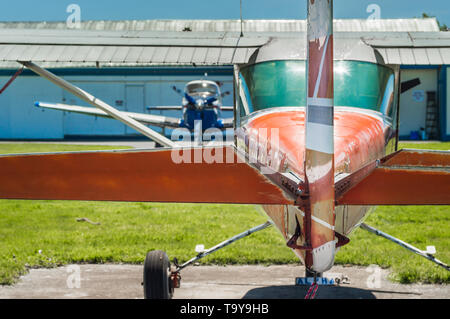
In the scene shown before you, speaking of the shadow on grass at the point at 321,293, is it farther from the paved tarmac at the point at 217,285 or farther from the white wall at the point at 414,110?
the white wall at the point at 414,110

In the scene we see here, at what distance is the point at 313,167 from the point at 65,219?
7739 millimetres

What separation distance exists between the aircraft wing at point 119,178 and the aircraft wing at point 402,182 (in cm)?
35

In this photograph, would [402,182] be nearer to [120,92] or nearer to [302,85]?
[302,85]

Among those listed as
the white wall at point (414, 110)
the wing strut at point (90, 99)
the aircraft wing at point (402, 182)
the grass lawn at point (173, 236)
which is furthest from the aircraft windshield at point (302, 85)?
the white wall at point (414, 110)

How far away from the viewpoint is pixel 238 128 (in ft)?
15.5

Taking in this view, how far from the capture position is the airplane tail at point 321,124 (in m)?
2.69

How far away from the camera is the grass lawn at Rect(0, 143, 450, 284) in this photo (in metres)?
6.52

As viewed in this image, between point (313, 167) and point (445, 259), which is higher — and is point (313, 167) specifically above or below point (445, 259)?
above

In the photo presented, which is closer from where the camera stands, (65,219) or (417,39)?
(417,39)

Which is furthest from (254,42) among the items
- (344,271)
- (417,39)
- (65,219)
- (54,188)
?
(65,219)

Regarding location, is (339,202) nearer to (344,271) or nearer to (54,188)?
(54,188)

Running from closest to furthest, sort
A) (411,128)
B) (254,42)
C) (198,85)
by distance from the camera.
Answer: (254,42) < (198,85) < (411,128)

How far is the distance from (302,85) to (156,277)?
1.98 m

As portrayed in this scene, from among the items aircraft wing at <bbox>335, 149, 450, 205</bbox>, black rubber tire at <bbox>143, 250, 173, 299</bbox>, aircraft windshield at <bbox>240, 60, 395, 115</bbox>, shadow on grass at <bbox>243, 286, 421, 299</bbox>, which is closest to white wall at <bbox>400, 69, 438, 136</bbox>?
shadow on grass at <bbox>243, 286, 421, 299</bbox>
